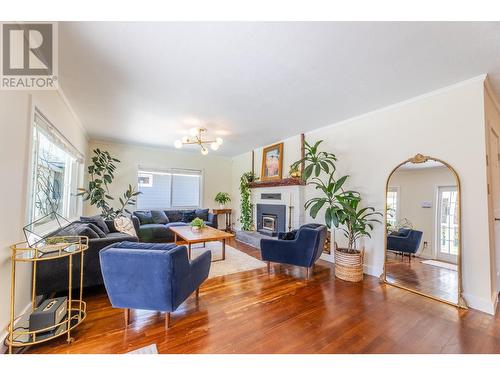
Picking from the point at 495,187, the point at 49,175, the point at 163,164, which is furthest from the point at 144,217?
the point at 495,187

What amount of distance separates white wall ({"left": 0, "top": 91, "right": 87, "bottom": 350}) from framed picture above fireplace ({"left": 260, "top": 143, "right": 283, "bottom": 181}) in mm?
4270

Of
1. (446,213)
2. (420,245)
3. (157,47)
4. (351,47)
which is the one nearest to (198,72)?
(157,47)

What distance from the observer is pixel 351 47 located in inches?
72.1

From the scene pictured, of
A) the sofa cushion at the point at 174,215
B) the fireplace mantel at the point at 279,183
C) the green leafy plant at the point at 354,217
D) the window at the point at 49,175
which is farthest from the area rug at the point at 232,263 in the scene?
the window at the point at 49,175

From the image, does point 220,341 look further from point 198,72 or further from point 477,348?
point 198,72

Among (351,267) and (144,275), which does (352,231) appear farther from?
(144,275)

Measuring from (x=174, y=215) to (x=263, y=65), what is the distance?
508 cm

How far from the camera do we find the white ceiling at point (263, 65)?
5.42 ft

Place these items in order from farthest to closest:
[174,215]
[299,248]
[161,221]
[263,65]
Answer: [174,215] < [161,221] < [299,248] < [263,65]

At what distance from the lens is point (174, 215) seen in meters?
6.05

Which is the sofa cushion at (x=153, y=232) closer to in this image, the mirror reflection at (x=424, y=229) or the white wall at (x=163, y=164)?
the white wall at (x=163, y=164)

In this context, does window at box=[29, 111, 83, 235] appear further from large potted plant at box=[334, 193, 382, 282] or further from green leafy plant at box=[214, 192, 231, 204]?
green leafy plant at box=[214, 192, 231, 204]

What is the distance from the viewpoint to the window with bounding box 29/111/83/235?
7.27 ft

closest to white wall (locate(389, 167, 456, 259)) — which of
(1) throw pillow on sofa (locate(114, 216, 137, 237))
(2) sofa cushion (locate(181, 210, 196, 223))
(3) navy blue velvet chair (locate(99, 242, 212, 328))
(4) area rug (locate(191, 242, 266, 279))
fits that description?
(4) area rug (locate(191, 242, 266, 279))
